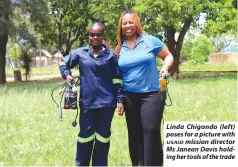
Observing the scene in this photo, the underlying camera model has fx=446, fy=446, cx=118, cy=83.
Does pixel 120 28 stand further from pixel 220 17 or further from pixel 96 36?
pixel 220 17

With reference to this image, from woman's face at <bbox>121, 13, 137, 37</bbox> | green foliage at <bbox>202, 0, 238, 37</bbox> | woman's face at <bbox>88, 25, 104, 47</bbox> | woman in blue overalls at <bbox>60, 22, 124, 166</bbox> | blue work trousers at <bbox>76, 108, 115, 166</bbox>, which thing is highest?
green foliage at <bbox>202, 0, 238, 37</bbox>

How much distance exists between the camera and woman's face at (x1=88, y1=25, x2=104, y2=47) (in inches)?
172

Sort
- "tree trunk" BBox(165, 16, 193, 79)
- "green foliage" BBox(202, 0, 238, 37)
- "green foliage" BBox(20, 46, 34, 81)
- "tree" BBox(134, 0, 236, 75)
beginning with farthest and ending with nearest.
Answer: "green foliage" BBox(20, 46, 34, 81), "tree trunk" BBox(165, 16, 193, 79), "green foliage" BBox(202, 0, 238, 37), "tree" BBox(134, 0, 236, 75)

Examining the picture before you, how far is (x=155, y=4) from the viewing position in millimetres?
21203

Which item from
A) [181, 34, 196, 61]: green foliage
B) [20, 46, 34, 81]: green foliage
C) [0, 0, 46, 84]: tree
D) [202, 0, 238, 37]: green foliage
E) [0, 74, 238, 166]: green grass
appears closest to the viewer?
[0, 74, 238, 166]: green grass

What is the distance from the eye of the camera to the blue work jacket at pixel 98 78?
14.2 feet

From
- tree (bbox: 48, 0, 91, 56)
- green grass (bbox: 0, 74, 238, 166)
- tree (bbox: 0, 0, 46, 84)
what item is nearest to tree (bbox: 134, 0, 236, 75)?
tree (bbox: 0, 0, 46, 84)

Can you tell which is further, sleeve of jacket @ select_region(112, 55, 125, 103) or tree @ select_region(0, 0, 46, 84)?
tree @ select_region(0, 0, 46, 84)

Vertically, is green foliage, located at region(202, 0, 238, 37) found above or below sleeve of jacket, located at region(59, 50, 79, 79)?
above

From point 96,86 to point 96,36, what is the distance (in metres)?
0.49

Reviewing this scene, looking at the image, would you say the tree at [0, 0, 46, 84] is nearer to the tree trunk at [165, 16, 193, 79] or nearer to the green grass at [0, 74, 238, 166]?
the tree trunk at [165, 16, 193, 79]

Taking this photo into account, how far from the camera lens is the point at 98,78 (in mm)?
4328

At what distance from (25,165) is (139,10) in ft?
55.3

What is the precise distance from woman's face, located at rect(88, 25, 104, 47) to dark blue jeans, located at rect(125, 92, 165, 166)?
585mm
